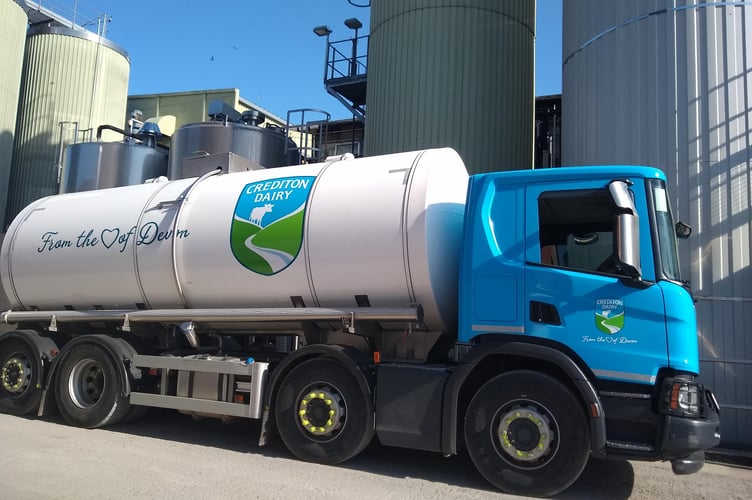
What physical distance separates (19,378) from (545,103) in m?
12.9

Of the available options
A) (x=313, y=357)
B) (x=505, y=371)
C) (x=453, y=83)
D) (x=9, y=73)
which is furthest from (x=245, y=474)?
(x=9, y=73)

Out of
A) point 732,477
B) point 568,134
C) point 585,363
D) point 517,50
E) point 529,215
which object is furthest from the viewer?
point 517,50

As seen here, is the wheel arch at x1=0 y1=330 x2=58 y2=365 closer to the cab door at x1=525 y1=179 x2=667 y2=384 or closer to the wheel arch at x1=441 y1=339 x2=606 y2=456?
the wheel arch at x1=441 y1=339 x2=606 y2=456

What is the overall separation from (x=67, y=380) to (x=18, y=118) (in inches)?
608

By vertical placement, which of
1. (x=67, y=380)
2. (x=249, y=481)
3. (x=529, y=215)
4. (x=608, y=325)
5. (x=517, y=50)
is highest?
(x=517, y=50)

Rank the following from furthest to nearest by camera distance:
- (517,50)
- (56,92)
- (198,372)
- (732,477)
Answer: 1. (56,92)
2. (517,50)
3. (198,372)
4. (732,477)

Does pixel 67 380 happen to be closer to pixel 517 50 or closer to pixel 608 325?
pixel 608 325

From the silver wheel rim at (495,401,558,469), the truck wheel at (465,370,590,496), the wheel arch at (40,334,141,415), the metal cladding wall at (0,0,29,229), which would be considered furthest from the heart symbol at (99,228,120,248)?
the metal cladding wall at (0,0,29,229)

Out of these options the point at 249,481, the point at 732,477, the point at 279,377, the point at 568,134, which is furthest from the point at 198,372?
the point at 568,134

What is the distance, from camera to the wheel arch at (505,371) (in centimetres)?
505

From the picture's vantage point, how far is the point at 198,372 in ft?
23.7

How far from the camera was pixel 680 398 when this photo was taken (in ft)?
15.9

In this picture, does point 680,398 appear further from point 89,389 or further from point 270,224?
point 89,389

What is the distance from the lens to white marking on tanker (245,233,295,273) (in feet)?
22.3
